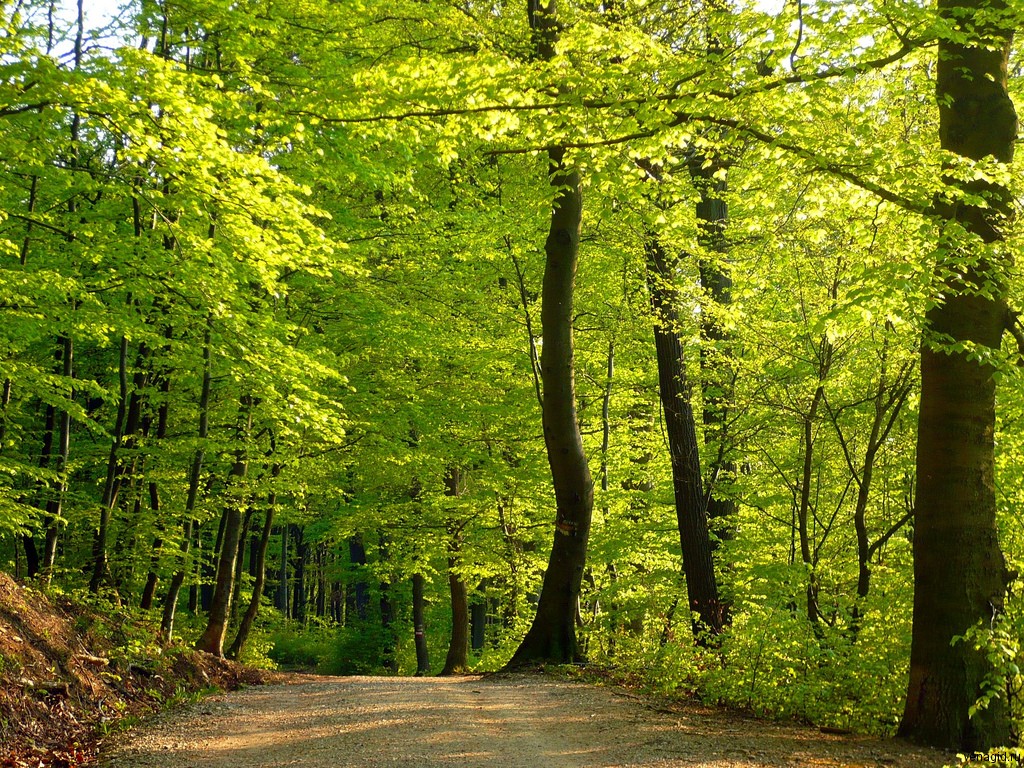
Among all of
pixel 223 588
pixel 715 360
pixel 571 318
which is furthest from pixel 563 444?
pixel 223 588

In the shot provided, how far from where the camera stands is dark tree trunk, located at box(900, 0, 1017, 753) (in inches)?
241

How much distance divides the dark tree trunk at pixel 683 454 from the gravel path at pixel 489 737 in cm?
233

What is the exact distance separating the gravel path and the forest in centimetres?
70

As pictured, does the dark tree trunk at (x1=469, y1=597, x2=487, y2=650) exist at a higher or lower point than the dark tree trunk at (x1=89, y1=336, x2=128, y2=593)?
lower

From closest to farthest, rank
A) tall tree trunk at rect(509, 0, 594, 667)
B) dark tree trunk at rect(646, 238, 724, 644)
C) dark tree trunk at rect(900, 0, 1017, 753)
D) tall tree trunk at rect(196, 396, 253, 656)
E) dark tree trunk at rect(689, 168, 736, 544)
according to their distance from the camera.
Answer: dark tree trunk at rect(900, 0, 1017, 753) → dark tree trunk at rect(646, 238, 724, 644) → dark tree trunk at rect(689, 168, 736, 544) → tall tree trunk at rect(509, 0, 594, 667) → tall tree trunk at rect(196, 396, 253, 656)

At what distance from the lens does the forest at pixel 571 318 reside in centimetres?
636

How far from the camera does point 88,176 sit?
8.91m

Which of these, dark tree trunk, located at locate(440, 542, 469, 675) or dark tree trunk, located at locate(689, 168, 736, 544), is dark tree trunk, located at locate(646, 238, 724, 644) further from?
dark tree trunk, located at locate(440, 542, 469, 675)

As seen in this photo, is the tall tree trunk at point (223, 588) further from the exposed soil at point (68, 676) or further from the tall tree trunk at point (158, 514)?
the exposed soil at point (68, 676)

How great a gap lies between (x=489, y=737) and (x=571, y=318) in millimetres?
7070


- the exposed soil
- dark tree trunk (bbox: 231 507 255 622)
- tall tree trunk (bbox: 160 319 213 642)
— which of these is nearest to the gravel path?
the exposed soil

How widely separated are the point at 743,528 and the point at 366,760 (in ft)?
29.7

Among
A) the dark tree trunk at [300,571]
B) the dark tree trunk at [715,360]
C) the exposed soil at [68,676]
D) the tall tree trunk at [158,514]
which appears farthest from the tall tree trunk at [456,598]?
the dark tree trunk at [300,571]

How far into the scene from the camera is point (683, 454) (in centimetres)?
1137
